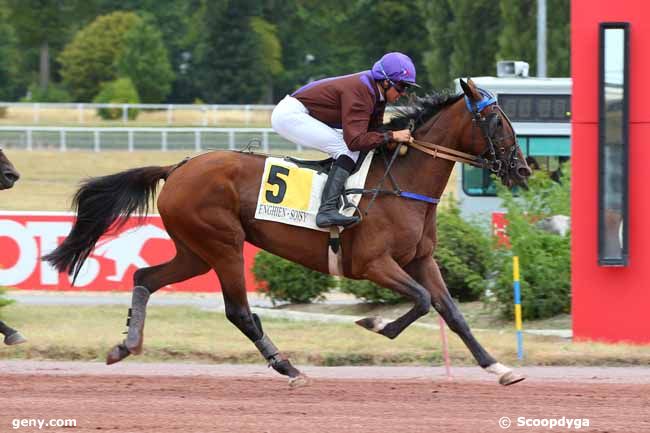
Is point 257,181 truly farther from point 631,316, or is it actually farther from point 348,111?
point 631,316

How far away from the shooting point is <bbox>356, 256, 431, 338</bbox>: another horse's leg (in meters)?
8.67

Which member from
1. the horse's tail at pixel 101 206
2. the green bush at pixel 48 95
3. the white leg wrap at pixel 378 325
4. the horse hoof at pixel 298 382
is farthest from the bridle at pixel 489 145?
the green bush at pixel 48 95

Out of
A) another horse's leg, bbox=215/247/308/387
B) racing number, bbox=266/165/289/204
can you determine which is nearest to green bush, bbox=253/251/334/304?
another horse's leg, bbox=215/247/308/387

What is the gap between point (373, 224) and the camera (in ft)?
29.2

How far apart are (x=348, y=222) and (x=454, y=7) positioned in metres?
33.1

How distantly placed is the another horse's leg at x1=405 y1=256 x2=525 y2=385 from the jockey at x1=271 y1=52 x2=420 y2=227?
2.19 ft

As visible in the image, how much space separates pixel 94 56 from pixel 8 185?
148 feet

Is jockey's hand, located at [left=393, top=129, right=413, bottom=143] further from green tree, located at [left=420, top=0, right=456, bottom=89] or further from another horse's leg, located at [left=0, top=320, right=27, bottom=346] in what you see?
green tree, located at [left=420, top=0, right=456, bottom=89]

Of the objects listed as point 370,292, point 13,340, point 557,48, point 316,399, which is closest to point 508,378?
point 316,399

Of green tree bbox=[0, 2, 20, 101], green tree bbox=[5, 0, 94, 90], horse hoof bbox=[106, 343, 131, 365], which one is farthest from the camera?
green tree bbox=[5, 0, 94, 90]

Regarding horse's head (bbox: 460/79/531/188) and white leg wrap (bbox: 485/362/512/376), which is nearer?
white leg wrap (bbox: 485/362/512/376)

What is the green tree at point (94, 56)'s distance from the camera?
53.8 metres

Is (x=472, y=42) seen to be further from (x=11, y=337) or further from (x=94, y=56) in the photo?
(x=11, y=337)

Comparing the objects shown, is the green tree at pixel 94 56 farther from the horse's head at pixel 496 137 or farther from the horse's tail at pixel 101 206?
the horse's head at pixel 496 137
